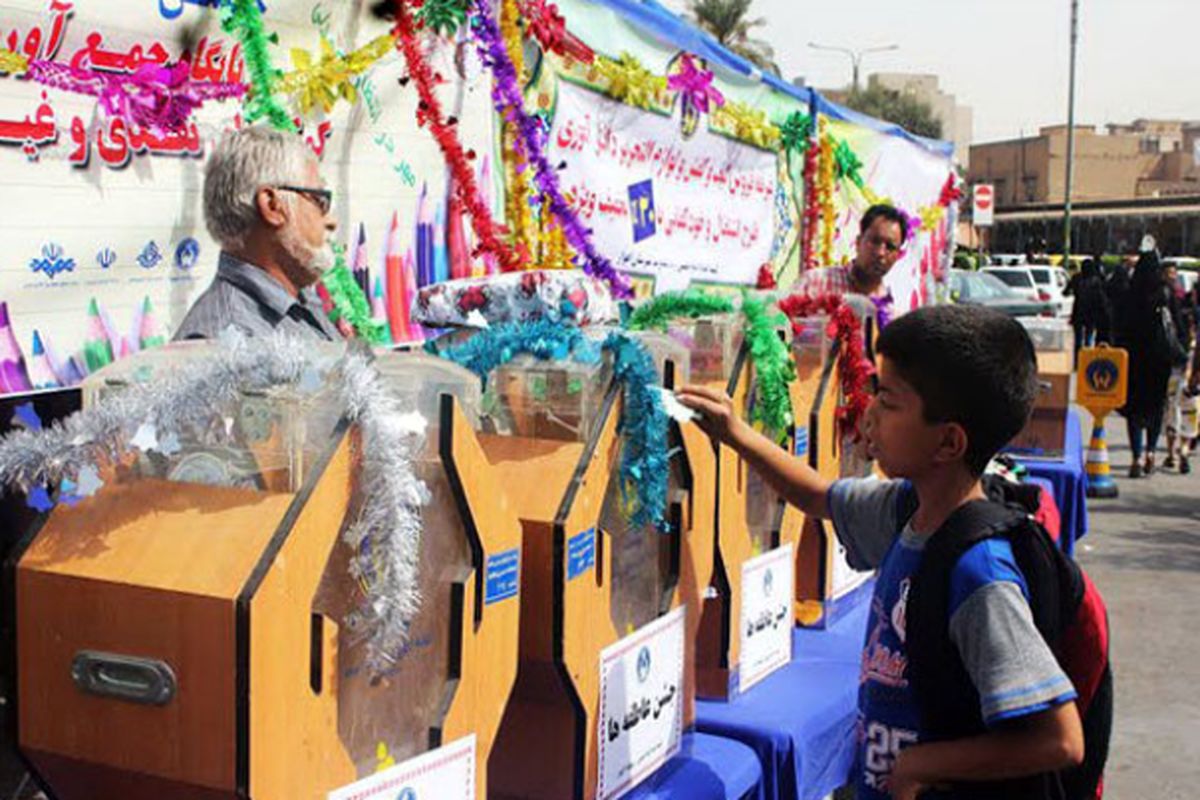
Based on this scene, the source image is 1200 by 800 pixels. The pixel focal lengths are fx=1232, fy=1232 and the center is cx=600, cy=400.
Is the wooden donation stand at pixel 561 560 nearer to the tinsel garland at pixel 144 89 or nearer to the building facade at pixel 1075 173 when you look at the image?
the tinsel garland at pixel 144 89

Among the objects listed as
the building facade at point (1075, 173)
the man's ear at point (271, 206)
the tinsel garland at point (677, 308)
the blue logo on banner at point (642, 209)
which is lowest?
the tinsel garland at point (677, 308)

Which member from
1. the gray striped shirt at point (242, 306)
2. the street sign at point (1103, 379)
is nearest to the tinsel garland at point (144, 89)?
the gray striped shirt at point (242, 306)

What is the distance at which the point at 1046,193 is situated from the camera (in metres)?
54.9

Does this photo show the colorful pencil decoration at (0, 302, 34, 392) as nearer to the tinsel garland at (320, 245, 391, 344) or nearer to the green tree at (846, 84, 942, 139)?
the tinsel garland at (320, 245, 391, 344)

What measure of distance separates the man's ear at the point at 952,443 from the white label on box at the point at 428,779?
666 millimetres

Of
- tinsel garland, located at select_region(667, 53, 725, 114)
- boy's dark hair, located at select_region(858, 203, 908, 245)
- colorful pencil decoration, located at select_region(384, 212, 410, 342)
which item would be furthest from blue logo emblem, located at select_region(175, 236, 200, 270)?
boy's dark hair, located at select_region(858, 203, 908, 245)

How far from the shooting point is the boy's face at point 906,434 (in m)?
1.53

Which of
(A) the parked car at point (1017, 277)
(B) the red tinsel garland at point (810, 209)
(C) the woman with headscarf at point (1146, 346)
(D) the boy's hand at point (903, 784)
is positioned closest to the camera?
(D) the boy's hand at point (903, 784)

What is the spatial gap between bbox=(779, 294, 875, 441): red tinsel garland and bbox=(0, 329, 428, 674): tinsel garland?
58.9 inches

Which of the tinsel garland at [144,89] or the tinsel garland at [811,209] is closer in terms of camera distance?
the tinsel garland at [144,89]

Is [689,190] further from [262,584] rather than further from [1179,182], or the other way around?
[1179,182]

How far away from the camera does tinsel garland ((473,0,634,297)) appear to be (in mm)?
2877

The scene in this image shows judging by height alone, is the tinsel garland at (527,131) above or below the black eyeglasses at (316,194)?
above

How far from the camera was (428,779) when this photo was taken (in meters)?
1.33
